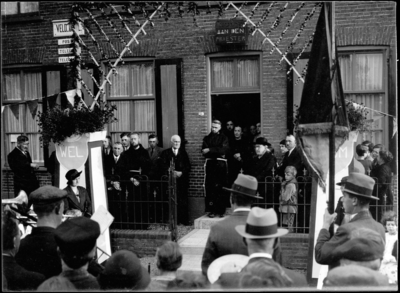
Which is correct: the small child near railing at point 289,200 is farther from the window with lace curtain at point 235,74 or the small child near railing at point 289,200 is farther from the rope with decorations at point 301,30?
the window with lace curtain at point 235,74

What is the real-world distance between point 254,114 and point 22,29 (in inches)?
227

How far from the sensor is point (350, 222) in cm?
411

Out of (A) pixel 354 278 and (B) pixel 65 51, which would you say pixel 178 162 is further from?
(A) pixel 354 278

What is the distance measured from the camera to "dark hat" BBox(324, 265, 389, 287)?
294 cm

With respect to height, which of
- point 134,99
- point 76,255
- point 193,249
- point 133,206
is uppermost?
point 134,99

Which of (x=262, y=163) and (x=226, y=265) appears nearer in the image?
(x=226, y=265)

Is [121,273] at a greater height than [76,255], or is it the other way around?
[76,255]

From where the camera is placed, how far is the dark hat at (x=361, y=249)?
3609 millimetres

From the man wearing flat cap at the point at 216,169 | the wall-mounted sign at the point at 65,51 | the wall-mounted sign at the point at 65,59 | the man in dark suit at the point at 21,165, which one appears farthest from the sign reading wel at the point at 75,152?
the man wearing flat cap at the point at 216,169

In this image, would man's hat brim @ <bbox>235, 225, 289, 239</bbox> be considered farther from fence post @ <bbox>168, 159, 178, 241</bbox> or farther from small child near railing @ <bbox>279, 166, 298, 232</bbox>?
fence post @ <bbox>168, 159, 178, 241</bbox>

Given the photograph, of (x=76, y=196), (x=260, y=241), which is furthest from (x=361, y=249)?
(x=76, y=196)

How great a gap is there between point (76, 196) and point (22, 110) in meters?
5.32

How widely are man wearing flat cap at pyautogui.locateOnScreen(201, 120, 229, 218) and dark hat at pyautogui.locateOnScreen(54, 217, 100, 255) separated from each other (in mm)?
6005

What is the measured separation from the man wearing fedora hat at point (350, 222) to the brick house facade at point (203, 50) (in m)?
5.73
